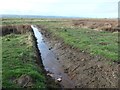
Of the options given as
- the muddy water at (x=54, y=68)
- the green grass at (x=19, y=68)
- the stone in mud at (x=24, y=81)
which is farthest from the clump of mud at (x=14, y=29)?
the stone in mud at (x=24, y=81)

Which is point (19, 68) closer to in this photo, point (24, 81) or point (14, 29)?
point (24, 81)

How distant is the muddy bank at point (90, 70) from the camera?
20634 mm

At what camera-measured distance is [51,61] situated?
102 feet

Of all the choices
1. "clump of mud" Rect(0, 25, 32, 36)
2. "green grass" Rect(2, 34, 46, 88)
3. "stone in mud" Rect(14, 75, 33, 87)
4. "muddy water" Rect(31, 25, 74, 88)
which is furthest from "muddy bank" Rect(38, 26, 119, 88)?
"clump of mud" Rect(0, 25, 32, 36)

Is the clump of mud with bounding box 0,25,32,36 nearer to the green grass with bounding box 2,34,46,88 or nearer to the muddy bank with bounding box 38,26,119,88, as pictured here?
the muddy bank with bounding box 38,26,119,88

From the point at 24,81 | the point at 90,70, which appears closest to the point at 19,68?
the point at 24,81

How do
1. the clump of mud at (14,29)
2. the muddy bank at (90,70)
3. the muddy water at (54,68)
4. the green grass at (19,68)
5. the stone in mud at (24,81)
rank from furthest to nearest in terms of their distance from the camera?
1. the clump of mud at (14,29)
2. the muddy water at (54,68)
3. the muddy bank at (90,70)
4. the green grass at (19,68)
5. the stone in mud at (24,81)

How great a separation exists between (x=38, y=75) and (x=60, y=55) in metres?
14.7

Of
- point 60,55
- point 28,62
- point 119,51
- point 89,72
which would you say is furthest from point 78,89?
point 60,55

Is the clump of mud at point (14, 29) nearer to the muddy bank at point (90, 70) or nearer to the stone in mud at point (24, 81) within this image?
the muddy bank at point (90, 70)

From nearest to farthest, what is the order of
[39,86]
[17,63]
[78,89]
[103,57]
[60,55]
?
[39,86], [78,89], [17,63], [103,57], [60,55]

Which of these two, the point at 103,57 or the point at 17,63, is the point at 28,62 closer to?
the point at 17,63

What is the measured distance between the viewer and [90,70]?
23.8m

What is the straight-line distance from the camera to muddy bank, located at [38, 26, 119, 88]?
20.6 metres
